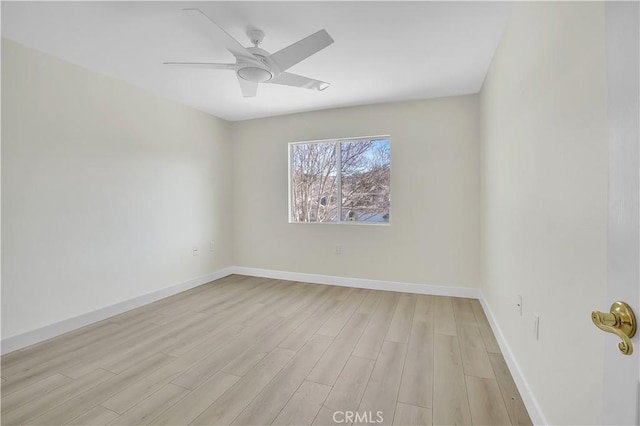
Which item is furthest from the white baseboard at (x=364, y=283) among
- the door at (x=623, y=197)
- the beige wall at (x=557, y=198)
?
the door at (x=623, y=197)

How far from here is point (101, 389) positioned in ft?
5.53

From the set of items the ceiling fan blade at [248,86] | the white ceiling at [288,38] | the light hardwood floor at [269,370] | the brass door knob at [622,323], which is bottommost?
the light hardwood floor at [269,370]

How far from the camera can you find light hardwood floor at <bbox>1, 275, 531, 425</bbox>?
4.87 ft

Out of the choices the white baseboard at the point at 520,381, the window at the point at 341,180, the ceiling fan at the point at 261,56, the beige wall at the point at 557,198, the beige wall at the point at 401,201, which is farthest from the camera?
the window at the point at 341,180

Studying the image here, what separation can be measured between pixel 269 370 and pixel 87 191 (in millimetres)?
2334

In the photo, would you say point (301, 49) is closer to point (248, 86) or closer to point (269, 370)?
point (248, 86)

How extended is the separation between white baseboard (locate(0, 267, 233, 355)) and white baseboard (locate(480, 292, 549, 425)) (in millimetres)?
3432

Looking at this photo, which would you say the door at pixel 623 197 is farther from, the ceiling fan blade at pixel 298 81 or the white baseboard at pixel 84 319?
the white baseboard at pixel 84 319

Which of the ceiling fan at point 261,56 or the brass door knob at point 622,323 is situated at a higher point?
the ceiling fan at point 261,56

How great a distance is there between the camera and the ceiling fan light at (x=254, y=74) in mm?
2059

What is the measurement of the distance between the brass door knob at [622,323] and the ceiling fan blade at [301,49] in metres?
1.77

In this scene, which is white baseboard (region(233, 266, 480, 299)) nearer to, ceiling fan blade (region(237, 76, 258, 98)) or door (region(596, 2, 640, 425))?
ceiling fan blade (region(237, 76, 258, 98))

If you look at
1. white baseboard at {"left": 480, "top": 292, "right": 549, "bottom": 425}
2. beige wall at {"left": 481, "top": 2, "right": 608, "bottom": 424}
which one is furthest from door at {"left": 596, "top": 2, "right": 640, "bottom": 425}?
white baseboard at {"left": 480, "top": 292, "right": 549, "bottom": 425}

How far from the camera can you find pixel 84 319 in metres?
2.54
